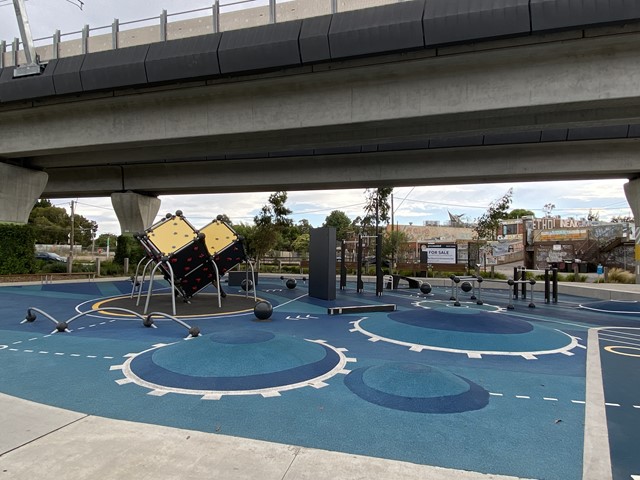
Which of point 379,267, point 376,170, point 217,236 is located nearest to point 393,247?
point 376,170

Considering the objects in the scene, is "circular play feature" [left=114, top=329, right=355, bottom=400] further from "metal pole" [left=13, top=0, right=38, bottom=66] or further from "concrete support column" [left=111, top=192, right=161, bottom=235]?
"concrete support column" [left=111, top=192, right=161, bottom=235]

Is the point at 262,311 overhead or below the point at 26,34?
below

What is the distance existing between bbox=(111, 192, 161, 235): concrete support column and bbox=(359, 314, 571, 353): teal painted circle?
75.2 feet

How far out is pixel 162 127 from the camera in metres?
15.5

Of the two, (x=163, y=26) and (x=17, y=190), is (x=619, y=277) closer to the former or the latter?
(x=163, y=26)

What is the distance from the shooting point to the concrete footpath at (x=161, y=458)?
10.4ft

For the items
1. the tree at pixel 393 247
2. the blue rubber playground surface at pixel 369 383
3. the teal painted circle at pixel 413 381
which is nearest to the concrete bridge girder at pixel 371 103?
the blue rubber playground surface at pixel 369 383

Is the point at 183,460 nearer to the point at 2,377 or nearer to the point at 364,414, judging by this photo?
the point at 364,414

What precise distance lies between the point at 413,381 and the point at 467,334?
14.3 ft

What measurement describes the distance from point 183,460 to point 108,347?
18.6 ft

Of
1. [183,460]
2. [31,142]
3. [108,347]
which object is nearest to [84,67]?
[31,142]

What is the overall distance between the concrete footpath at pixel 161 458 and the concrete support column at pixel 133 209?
25921mm

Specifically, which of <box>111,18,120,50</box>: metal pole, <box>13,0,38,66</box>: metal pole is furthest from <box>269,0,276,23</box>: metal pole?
<box>13,0,38,66</box>: metal pole

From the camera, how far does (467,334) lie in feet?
30.9
